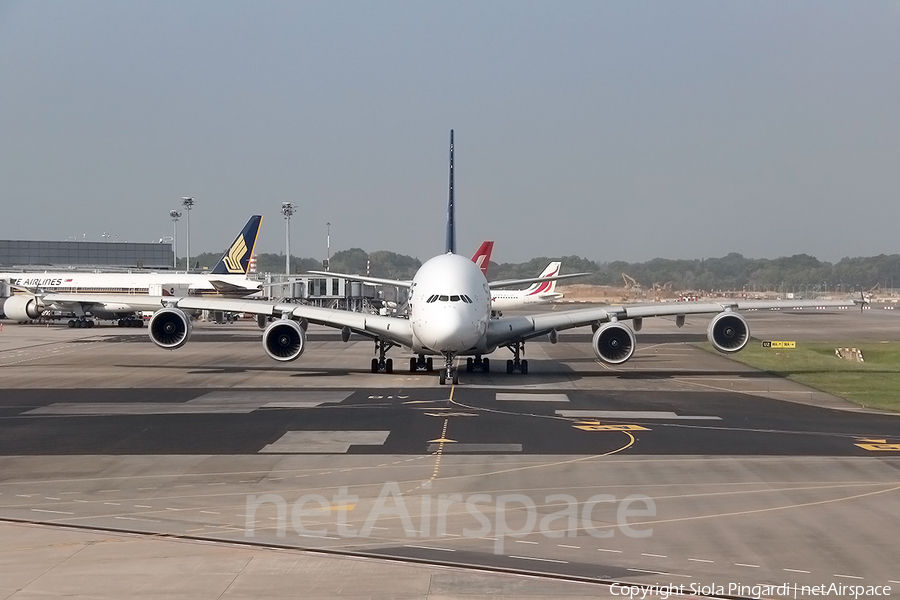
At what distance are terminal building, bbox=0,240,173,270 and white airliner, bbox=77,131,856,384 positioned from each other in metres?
137

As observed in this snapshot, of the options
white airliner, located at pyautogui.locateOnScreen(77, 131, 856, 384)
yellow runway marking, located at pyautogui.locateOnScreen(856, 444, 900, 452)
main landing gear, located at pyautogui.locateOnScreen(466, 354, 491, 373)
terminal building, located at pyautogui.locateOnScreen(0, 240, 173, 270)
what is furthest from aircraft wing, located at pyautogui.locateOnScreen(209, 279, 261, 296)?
terminal building, located at pyautogui.locateOnScreen(0, 240, 173, 270)

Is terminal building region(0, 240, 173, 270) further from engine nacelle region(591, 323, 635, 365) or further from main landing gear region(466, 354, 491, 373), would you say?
engine nacelle region(591, 323, 635, 365)

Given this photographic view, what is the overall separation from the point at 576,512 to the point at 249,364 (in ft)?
97.8

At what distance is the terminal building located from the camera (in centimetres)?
16775

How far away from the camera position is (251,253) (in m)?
92.8

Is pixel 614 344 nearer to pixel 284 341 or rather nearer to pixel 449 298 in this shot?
pixel 449 298

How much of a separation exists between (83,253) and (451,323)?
155508 millimetres

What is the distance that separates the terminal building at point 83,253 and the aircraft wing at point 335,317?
136535 millimetres


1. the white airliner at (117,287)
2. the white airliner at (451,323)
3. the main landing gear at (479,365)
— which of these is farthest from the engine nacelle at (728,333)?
the white airliner at (117,287)

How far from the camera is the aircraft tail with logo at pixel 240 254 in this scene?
297ft

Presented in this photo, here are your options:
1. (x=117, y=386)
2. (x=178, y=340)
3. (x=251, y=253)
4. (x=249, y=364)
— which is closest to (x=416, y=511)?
(x=117, y=386)

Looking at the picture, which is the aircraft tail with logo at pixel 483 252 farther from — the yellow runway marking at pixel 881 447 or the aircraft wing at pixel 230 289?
the yellow runway marking at pixel 881 447

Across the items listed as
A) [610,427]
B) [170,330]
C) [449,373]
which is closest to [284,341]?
[170,330]

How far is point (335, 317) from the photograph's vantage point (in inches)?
1396
